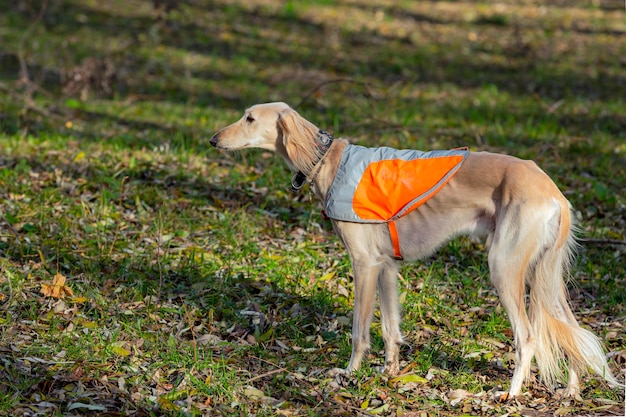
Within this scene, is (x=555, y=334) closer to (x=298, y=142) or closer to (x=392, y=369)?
(x=392, y=369)

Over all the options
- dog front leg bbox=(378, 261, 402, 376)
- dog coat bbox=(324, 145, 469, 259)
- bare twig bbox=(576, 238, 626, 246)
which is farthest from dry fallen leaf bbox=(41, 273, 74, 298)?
bare twig bbox=(576, 238, 626, 246)

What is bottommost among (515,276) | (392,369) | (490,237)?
(392,369)

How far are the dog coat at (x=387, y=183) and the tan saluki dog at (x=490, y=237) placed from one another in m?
0.07

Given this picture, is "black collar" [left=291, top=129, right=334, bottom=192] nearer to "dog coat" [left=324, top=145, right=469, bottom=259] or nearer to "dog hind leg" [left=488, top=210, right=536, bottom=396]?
"dog coat" [left=324, top=145, right=469, bottom=259]

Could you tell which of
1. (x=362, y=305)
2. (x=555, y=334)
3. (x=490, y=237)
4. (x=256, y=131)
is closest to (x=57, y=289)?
(x=256, y=131)

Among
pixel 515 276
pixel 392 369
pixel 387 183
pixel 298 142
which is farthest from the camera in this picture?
pixel 392 369

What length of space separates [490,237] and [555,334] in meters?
0.77

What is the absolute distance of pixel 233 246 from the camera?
6.65m

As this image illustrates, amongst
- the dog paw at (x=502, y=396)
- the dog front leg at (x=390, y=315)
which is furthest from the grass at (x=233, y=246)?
the dog front leg at (x=390, y=315)

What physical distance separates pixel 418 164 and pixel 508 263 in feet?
2.85

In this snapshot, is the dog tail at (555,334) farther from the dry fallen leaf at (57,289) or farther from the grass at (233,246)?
the dry fallen leaf at (57,289)

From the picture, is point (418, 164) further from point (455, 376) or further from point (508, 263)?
point (455, 376)

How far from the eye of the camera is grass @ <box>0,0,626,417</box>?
15.7 feet

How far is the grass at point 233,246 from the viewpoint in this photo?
4.79 m
